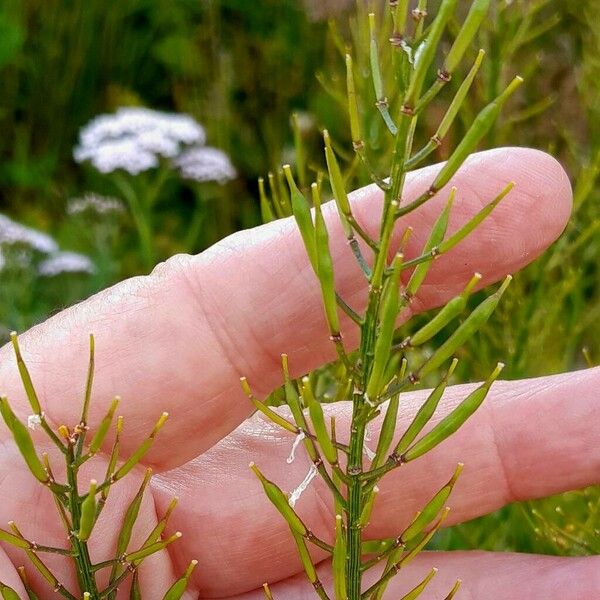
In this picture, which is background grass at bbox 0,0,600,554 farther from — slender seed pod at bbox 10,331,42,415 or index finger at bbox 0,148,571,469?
slender seed pod at bbox 10,331,42,415

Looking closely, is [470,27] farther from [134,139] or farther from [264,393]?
[134,139]

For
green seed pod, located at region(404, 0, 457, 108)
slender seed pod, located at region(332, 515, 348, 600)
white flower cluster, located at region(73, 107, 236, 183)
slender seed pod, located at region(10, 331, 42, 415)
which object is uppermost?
green seed pod, located at region(404, 0, 457, 108)

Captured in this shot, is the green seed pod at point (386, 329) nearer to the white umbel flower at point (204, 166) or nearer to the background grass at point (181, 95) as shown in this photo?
the background grass at point (181, 95)

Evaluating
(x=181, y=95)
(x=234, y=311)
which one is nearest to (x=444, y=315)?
(x=234, y=311)

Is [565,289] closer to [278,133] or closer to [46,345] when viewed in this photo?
[46,345]

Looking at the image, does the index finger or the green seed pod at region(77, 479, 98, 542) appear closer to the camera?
the green seed pod at region(77, 479, 98, 542)

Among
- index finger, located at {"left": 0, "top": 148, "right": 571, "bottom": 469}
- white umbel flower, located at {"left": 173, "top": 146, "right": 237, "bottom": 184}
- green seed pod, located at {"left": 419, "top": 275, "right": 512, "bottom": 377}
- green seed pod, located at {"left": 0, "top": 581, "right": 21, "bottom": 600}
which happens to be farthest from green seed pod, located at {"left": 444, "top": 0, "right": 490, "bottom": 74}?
white umbel flower, located at {"left": 173, "top": 146, "right": 237, "bottom": 184}
